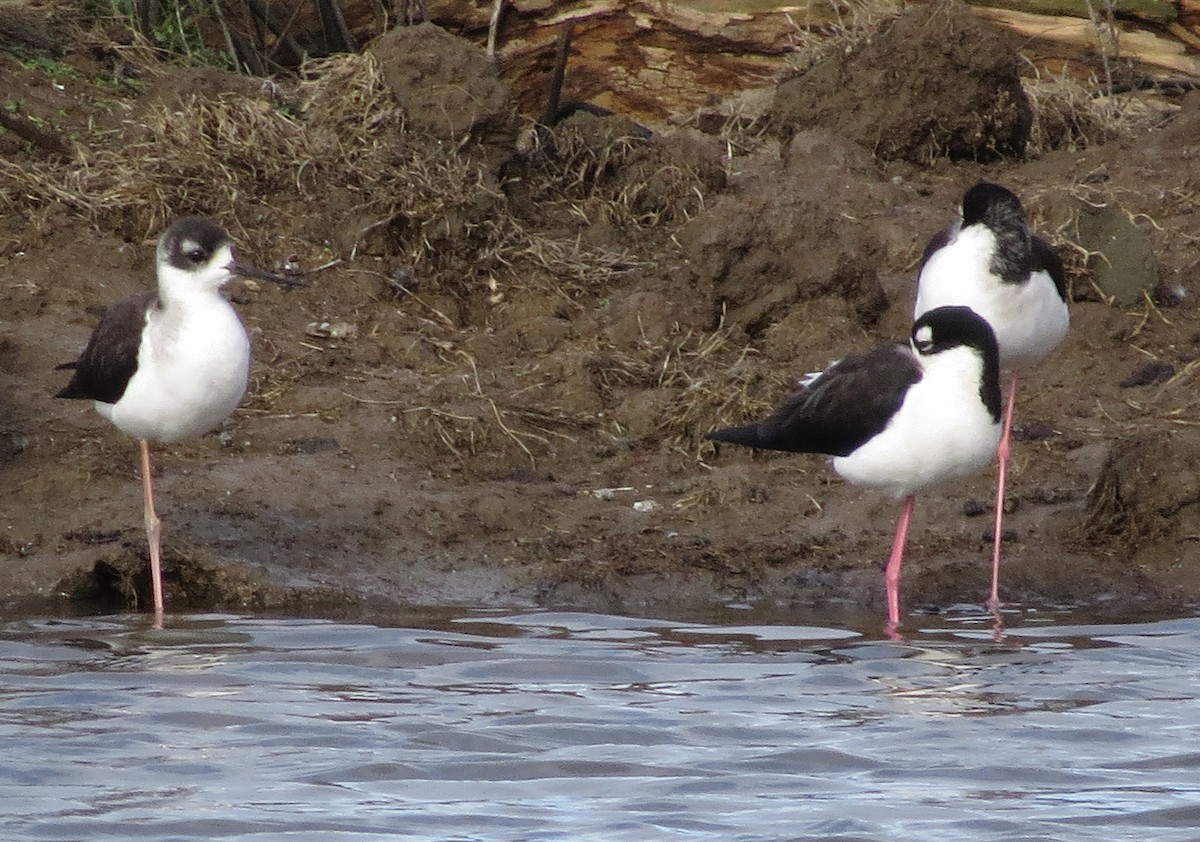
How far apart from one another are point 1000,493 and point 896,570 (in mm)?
725

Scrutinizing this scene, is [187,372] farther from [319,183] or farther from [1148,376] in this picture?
[1148,376]

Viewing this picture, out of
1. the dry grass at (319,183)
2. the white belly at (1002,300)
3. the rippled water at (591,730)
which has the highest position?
the dry grass at (319,183)

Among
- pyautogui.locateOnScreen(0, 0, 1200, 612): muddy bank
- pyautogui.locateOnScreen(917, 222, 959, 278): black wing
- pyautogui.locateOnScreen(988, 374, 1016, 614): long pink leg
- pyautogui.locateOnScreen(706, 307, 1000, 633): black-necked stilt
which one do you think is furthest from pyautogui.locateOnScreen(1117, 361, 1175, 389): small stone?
pyautogui.locateOnScreen(706, 307, 1000, 633): black-necked stilt

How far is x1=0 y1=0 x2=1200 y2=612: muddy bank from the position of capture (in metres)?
8.12

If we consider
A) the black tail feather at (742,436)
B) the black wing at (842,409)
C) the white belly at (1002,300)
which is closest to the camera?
the black wing at (842,409)

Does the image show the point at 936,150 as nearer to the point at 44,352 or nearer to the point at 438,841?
the point at 44,352

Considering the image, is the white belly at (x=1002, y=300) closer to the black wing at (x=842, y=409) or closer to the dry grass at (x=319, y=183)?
the black wing at (x=842, y=409)

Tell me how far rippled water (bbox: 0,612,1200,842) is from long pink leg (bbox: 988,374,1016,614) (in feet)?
0.92

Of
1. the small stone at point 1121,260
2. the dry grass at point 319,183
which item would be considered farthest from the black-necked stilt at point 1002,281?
the dry grass at point 319,183

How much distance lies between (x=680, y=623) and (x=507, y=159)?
12.1 feet

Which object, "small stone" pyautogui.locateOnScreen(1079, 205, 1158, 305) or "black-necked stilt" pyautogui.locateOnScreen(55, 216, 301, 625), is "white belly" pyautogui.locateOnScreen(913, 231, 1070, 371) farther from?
"black-necked stilt" pyautogui.locateOnScreen(55, 216, 301, 625)

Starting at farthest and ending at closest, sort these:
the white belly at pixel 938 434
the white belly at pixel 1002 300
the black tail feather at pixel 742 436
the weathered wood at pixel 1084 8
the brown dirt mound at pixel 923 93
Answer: the weathered wood at pixel 1084 8 → the brown dirt mound at pixel 923 93 → the white belly at pixel 1002 300 → the black tail feather at pixel 742 436 → the white belly at pixel 938 434

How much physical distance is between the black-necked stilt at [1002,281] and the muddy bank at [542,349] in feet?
1.85

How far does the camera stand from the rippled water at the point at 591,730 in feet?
18.2
